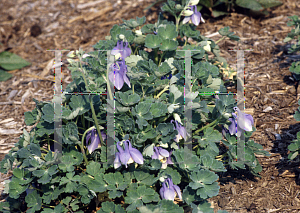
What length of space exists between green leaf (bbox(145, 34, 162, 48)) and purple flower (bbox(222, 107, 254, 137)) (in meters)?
0.86

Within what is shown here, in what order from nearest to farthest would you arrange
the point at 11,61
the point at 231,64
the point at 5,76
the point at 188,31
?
the point at 188,31, the point at 231,64, the point at 5,76, the point at 11,61

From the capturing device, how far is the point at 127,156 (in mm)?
1988

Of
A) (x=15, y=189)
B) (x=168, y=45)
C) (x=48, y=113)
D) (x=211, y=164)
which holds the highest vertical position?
(x=168, y=45)

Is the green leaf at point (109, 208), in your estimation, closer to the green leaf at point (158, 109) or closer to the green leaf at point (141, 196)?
the green leaf at point (141, 196)

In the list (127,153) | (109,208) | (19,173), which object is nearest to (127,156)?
(127,153)

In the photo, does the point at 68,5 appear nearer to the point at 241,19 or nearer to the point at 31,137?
the point at 241,19

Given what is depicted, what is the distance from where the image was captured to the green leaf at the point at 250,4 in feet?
13.3

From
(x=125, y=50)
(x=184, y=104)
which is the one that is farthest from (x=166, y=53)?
(x=184, y=104)

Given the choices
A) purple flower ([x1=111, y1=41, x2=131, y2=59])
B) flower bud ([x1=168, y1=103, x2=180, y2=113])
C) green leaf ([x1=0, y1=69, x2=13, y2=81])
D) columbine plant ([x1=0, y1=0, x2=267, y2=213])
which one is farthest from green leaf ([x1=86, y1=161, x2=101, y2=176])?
green leaf ([x1=0, y1=69, x2=13, y2=81])

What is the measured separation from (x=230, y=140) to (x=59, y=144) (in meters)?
1.22

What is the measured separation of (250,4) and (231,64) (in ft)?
3.20

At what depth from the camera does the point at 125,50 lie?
8.71 feet

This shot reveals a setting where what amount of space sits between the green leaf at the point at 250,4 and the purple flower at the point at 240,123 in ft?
7.55

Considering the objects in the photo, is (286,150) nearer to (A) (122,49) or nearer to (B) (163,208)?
(B) (163,208)
